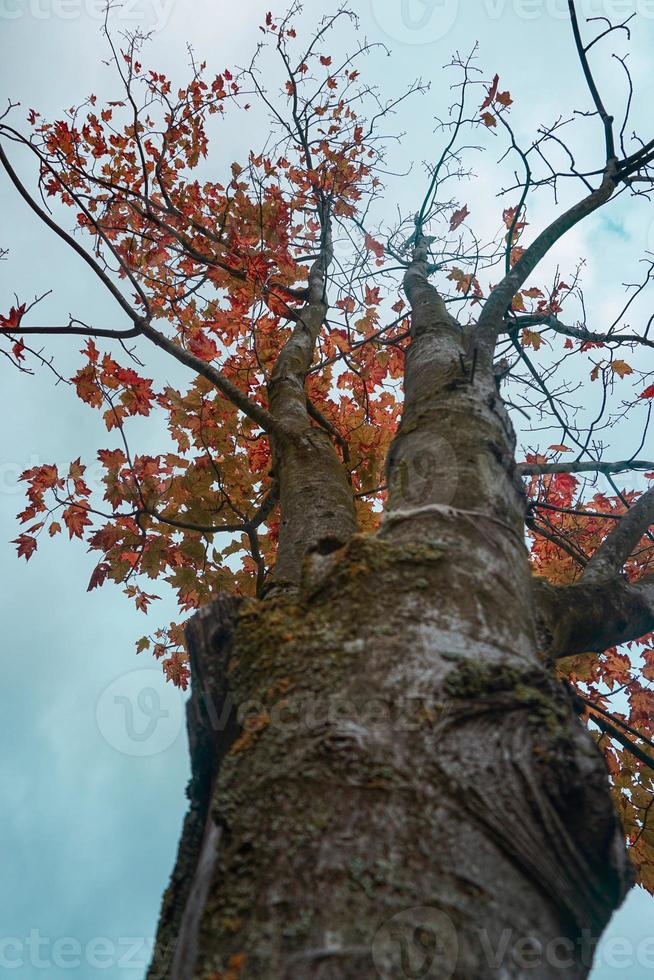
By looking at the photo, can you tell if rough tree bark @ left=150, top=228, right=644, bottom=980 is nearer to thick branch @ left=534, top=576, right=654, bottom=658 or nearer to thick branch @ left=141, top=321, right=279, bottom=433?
thick branch @ left=534, top=576, right=654, bottom=658

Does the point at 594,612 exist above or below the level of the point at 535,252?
below

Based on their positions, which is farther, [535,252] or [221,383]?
[535,252]

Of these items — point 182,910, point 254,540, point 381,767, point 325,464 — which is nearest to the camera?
point 381,767

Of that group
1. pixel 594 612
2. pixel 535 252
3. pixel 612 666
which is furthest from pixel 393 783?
pixel 612 666

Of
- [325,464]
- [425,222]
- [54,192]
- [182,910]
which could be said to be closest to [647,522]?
[325,464]

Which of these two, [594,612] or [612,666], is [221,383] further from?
[612,666]

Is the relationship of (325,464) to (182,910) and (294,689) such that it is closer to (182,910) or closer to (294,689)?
(294,689)

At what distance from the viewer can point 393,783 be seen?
973 millimetres

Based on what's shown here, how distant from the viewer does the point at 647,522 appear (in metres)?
2.75

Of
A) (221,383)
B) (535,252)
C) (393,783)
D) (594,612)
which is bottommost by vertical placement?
(393,783)

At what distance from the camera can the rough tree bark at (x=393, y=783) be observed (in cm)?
85

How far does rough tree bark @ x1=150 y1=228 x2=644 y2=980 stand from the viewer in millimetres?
847

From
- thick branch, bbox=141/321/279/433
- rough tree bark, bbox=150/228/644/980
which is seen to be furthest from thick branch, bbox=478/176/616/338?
rough tree bark, bbox=150/228/644/980

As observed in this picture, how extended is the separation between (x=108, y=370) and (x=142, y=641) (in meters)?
2.36
